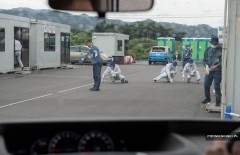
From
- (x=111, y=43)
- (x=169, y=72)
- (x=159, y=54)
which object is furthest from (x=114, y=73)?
(x=159, y=54)

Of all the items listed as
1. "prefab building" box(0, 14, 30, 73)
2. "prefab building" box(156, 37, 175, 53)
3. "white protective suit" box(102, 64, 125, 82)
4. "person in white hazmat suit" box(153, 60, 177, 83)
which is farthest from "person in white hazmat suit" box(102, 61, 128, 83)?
"prefab building" box(156, 37, 175, 53)

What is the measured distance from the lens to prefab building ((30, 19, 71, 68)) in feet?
78.2

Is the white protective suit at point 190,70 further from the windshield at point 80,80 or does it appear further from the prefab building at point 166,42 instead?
the prefab building at point 166,42

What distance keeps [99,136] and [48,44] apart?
22963 mm

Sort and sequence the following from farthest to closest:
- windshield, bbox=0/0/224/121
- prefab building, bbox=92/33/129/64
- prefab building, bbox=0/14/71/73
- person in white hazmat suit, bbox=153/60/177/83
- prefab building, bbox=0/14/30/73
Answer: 1. prefab building, bbox=92/33/129/64
2. prefab building, bbox=0/14/71/73
3. prefab building, bbox=0/14/30/73
4. person in white hazmat suit, bbox=153/60/177/83
5. windshield, bbox=0/0/224/121

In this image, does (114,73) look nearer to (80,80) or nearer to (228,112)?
(80,80)

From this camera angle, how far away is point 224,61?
8.14m

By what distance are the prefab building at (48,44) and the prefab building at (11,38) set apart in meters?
0.56

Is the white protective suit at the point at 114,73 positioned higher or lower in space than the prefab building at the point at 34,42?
lower

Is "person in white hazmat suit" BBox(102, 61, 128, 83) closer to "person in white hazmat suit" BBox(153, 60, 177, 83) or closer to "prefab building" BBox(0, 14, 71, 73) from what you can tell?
"person in white hazmat suit" BBox(153, 60, 177, 83)

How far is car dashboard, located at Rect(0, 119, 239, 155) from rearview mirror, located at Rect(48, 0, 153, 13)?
65cm

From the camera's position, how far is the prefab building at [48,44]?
938 inches

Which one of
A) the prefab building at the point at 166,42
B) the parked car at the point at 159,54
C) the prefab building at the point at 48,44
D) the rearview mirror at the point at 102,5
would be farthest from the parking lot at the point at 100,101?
the prefab building at the point at 166,42

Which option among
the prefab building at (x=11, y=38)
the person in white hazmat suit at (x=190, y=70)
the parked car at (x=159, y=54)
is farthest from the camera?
the parked car at (x=159, y=54)
